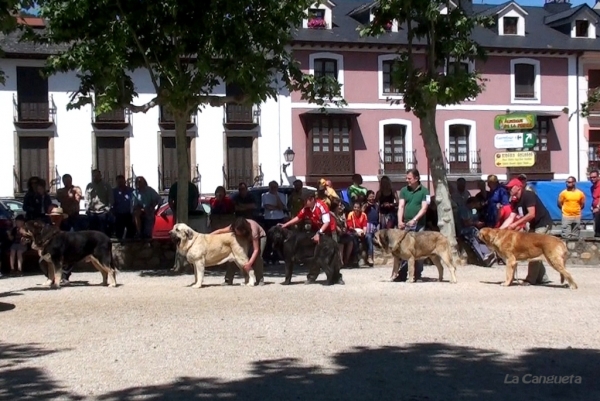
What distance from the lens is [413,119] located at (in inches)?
1606

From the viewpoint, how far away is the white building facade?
36.5 meters

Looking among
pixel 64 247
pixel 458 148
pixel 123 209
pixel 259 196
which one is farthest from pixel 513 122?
pixel 64 247

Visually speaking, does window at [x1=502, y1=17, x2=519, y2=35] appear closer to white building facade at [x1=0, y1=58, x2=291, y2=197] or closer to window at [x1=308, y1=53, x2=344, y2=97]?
window at [x1=308, y1=53, x2=344, y2=97]

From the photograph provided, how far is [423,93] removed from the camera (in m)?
19.1

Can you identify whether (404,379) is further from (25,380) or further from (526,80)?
(526,80)

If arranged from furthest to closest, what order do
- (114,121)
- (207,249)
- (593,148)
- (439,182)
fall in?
(593,148)
(114,121)
(439,182)
(207,249)

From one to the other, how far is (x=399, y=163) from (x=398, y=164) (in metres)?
0.09

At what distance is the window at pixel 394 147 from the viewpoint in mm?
40844

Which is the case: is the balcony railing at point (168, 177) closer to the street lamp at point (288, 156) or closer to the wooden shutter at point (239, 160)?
the wooden shutter at point (239, 160)

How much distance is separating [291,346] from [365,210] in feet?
A: 33.0

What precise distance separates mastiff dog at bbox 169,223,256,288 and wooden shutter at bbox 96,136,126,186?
2347 centimetres

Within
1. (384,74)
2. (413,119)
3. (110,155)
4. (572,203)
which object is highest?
(384,74)

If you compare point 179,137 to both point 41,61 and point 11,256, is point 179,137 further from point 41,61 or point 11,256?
point 41,61

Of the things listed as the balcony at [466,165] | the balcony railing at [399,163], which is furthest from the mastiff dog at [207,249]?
the balcony at [466,165]
